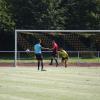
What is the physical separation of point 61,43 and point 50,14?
838 centimetres

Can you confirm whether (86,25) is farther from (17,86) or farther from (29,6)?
(17,86)

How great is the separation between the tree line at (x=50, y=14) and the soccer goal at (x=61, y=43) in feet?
22.1

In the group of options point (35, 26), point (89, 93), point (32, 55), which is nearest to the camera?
point (89, 93)

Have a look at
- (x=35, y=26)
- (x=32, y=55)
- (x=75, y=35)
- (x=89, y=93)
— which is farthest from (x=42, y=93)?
(x=35, y=26)

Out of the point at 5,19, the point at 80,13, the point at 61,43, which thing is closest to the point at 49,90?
the point at 61,43

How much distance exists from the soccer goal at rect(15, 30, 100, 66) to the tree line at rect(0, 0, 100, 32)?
22.1 feet

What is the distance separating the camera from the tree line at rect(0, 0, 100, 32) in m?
53.1

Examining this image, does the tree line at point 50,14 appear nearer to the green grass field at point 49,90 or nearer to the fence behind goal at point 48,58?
the fence behind goal at point 48,58

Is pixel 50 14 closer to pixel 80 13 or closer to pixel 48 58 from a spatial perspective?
pixel 80 13

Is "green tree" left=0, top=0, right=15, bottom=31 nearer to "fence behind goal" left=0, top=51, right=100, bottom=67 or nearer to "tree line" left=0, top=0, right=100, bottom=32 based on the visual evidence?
"tree line" left=0, top=0, right=100, bottom=32

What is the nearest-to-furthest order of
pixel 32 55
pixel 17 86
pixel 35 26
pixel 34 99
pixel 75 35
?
pixel 34 99 → pixel 17 86 → pixel 32 55 → pixel 75 35 → pixel 35 26

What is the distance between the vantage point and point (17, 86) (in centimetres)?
1794

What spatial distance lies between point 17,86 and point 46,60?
22.7m

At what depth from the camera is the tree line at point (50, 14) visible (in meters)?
53.1
